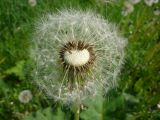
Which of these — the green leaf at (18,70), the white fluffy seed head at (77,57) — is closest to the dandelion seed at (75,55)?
the white fluffy seed head at (77,57)

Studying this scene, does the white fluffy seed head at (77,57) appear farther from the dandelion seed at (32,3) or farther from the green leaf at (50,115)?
the dandelion seed at (32,3)

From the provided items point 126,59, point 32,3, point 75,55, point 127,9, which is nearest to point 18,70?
point 32,3

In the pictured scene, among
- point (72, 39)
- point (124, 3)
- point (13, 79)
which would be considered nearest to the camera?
point (72, 39)

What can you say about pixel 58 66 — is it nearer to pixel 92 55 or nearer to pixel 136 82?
pixel 92 55

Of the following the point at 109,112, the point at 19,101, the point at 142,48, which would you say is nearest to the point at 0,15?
the point at 19,101

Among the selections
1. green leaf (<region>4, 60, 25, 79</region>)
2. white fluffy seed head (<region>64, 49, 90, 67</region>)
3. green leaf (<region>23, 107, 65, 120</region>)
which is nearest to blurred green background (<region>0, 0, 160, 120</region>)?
green leaf (<region>4, 60, 25, 79</region>)

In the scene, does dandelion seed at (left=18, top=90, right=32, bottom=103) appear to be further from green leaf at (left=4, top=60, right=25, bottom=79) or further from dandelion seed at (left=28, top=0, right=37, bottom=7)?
dandelion seed at (left=28, top=0, right=37, bottom=7)
